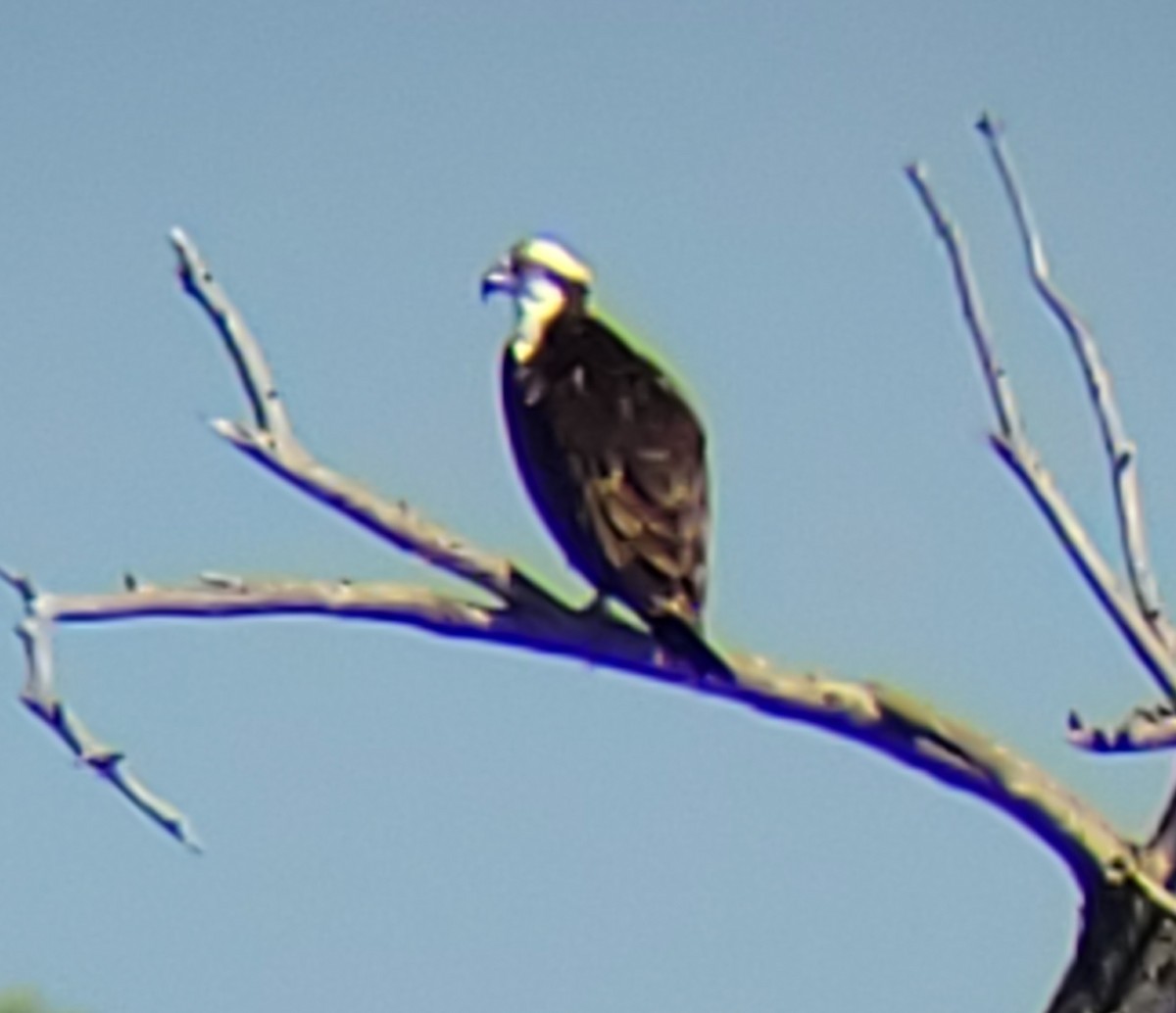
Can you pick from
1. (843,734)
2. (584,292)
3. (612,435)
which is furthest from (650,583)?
(584,292)

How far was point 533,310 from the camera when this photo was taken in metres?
6.64

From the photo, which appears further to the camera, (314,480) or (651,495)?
(651,495)

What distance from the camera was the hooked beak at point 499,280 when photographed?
6770mm

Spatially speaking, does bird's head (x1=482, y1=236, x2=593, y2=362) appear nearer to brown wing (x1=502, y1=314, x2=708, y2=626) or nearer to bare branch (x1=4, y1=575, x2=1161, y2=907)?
brown wing (x1=502, y1=314, x2=708, y2=626)

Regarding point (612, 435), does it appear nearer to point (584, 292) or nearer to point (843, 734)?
point (584, 292)

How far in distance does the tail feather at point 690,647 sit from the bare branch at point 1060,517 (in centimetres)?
54

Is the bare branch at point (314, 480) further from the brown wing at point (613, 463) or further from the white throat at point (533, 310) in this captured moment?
the white throat at point (533, 310)

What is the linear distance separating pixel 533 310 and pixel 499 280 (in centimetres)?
17

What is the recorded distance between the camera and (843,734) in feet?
15.2

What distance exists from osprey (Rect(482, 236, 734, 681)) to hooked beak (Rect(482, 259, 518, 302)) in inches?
4.8

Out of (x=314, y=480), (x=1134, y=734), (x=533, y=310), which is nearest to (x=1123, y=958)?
(x=1134, y=734)

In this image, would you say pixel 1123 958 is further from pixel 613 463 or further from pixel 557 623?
pixel 613 463

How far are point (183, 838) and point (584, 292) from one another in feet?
10.1

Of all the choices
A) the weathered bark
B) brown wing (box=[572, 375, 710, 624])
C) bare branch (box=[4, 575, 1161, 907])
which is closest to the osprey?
brown wing (box=[572, 375, 710, 624])
